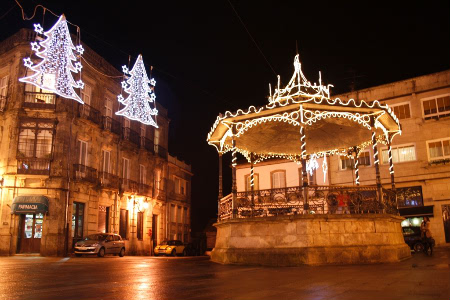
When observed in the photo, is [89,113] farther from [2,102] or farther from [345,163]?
[345,163]

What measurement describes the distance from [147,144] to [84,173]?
32.0 feet

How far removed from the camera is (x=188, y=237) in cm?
4441

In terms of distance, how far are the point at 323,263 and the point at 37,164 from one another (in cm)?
1998

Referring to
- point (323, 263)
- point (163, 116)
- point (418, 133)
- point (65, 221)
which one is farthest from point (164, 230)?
point (323, 263)

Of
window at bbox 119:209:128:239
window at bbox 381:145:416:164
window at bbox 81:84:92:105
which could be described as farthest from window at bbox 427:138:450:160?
window at bbox 81:84:92:105

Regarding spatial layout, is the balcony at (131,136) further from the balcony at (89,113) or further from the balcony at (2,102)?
the balcony at (2,102)

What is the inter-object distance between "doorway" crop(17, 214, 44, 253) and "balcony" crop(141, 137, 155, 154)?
12.2 meters

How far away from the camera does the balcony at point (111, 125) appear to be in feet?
98.7

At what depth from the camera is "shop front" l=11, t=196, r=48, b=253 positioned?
23.9 meters

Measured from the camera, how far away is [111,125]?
3075 cm

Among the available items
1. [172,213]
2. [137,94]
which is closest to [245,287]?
[137,94]

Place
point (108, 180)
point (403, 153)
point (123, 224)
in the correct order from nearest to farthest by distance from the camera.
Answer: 1. point (403, 153)
2. point (108, 180)
3. point (123, 224)

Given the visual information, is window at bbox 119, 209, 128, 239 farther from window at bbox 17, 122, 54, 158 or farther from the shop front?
window at bbox 17, 122, 54, 158

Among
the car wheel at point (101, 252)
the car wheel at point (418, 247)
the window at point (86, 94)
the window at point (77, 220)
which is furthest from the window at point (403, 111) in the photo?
the window at point (77, 220)
